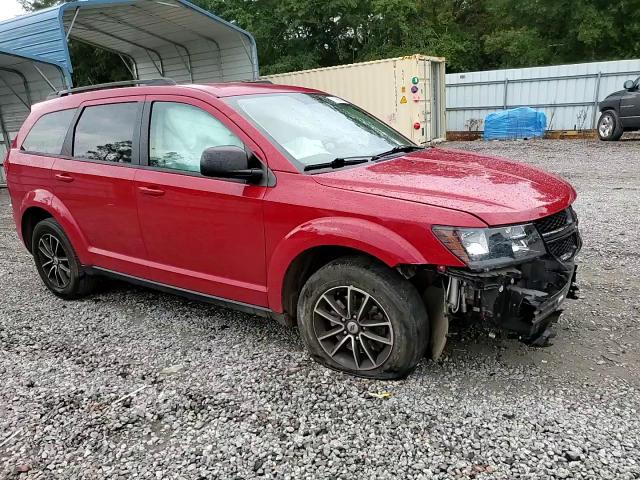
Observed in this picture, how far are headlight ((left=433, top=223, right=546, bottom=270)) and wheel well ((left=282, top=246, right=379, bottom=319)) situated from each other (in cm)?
67

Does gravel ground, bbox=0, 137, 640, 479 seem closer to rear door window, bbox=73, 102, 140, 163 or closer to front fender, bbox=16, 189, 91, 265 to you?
front fender, bbox=16, 189, 91, 265

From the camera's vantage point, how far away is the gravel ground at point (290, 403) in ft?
8.11

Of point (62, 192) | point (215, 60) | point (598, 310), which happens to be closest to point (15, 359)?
point (62, 192)

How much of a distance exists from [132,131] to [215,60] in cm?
1288

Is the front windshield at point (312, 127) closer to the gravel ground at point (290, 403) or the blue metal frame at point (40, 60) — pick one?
the gravel ground at point (290, 403)

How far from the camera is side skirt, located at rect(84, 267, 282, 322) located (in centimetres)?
347

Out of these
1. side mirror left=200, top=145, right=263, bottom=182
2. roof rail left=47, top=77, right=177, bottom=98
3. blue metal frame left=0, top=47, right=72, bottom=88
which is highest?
blue metal frame left=0, top=47, right=72, bottom=88

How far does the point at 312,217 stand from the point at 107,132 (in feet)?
7.06

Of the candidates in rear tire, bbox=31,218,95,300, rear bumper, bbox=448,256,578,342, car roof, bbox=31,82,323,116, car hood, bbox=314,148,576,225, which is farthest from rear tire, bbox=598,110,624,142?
rear tire, bbox=31,218,95,300

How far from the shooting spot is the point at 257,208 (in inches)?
127

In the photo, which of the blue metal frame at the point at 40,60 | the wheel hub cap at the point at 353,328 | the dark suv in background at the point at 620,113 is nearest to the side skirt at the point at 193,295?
the wheel hub cap at the point at 353,328

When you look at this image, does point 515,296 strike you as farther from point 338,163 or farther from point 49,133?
point 49,133

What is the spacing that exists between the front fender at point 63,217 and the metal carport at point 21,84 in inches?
341

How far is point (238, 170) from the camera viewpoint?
3.12 metres
